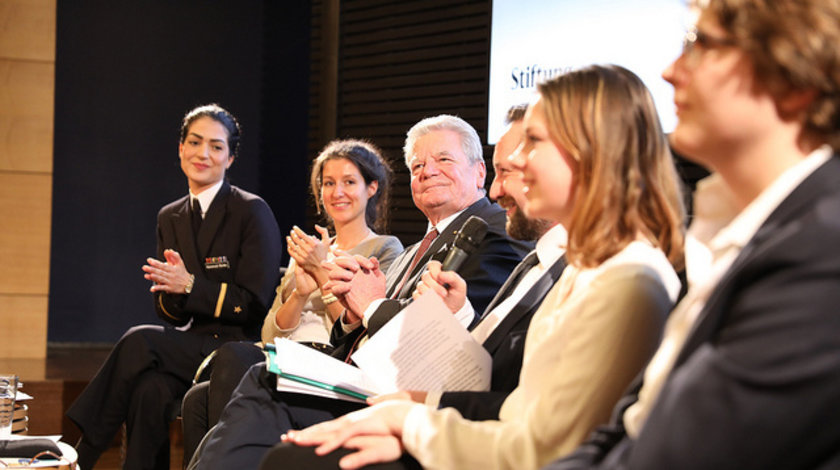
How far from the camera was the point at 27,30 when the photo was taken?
5.36 meters

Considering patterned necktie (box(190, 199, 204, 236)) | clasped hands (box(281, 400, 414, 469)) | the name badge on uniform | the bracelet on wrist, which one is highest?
patterned necktie (box(190, 199, 204, 236))

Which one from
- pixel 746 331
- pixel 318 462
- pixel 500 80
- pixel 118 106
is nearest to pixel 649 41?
pixel 500 80

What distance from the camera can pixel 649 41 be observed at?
12.9ft

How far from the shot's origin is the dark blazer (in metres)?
0.80

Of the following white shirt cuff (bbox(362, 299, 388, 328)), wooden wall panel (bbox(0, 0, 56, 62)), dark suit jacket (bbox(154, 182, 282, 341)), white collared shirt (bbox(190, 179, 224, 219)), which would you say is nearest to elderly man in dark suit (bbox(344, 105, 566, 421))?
white shirt cuff (bbox(362, 299, 388, 328))

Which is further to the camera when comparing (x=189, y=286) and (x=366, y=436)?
(x=189, y=286)

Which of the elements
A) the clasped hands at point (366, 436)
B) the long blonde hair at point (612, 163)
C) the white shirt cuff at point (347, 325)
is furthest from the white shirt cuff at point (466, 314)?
the long blonde hair at point (612, 163)

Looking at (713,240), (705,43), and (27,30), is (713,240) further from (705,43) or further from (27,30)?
(27,30)

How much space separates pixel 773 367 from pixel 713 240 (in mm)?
287

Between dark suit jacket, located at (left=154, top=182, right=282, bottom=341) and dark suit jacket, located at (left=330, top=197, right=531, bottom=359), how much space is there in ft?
3.63

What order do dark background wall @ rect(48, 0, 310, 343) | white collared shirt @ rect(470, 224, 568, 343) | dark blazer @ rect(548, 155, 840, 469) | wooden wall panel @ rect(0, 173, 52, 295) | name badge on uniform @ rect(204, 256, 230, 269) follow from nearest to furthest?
dark blazer @ rect(548, 155, 840, 469) → white collared shirt @ rect(470, 224, 568, 343) → name badge on uniform @ rect(204, 256, 230, 269) → wooden wall panel @ rect(0, 173, 52, 295) → dark background wall @ rect(48, 0, 310, 343)

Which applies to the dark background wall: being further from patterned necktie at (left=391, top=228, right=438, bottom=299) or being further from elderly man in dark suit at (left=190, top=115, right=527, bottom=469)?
patterned necktie at (left=391, top=228, right=438, bottom=299)

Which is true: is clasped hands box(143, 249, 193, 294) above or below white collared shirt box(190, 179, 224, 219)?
below

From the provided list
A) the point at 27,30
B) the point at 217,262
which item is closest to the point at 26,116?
the point at 27,30
